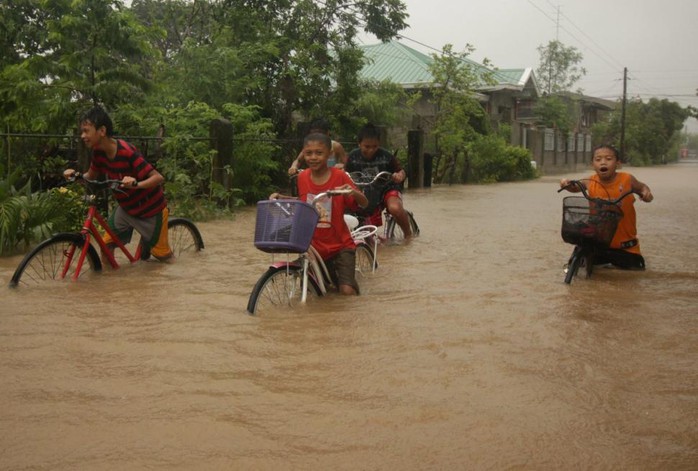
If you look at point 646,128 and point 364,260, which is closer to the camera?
point 364,260

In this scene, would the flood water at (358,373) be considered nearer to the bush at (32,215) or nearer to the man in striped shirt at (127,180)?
the man in striped shirt at (127,180)

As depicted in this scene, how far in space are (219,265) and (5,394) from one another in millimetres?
4274

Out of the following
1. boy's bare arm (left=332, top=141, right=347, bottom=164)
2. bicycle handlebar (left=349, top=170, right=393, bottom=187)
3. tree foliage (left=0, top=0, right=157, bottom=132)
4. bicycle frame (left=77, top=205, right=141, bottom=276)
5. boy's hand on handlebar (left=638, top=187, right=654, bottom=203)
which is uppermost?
tree foliage (left=0, top=0, right=157, bottom=132)

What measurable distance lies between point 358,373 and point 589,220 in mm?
3485

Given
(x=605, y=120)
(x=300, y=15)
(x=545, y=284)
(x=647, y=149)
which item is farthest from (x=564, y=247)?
(x=605, y=120)

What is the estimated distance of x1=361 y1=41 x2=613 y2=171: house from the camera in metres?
29.7

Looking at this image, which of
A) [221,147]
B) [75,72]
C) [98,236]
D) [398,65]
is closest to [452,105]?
[398,65]

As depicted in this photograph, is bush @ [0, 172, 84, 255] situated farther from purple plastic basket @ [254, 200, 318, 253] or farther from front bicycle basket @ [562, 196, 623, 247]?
front bicycle basket @ [562, 196, 623, 247]

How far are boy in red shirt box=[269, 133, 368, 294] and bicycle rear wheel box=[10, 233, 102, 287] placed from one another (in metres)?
2.03

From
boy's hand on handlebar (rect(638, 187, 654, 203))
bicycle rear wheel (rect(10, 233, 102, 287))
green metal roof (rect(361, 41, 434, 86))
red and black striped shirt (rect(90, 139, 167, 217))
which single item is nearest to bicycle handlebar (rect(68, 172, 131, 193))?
red and black striped shirt (rect(90, 139, 167, 217))

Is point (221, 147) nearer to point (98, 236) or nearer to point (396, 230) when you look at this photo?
point (396, 230)

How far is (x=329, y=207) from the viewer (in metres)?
6.44

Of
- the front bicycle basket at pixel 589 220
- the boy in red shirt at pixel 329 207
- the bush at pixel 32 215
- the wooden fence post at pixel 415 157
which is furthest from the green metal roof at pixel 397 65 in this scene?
the boy in red shirt at pixel 329 207

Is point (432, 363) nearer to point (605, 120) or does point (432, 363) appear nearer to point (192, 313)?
point (192, 313)
